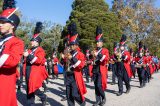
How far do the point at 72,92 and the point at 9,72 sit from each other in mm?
3977

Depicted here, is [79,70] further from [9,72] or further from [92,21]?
[92,21]

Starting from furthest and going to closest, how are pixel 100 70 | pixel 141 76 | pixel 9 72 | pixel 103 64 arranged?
pixel 141 76, pixel 103 64, pixel 100 70, pixel 9 72

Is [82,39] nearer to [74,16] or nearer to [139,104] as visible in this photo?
[74,16]

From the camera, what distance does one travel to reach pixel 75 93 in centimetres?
866

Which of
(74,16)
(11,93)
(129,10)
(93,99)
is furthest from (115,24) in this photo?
(11,93)

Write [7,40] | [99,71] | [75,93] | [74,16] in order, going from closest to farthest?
[7,40] → [75,93] → [99,71] → [74,16]

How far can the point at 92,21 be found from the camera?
4050 centimetres

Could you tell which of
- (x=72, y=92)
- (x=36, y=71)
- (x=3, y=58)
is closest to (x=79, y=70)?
(x=72, y=92)

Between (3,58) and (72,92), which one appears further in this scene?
(72,92)

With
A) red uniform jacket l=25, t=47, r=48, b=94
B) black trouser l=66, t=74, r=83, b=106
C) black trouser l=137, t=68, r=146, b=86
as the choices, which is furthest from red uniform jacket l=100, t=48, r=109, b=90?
black trouser l=137, t=68, r=146, b=86

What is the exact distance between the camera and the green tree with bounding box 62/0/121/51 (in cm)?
3938

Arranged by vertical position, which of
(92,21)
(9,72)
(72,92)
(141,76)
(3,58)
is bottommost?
(72,92)

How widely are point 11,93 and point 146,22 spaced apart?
1845 inches

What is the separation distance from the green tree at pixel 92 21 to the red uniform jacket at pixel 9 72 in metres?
33.0
